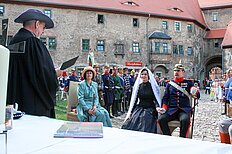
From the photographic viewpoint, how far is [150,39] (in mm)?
31656

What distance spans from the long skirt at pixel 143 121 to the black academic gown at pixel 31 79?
2393mm

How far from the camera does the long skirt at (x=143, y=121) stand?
5184mm

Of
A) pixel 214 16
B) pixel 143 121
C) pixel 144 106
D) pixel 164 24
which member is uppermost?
pixel 214 16

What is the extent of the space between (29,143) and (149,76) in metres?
4.54

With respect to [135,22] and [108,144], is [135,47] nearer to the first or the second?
[135,22]

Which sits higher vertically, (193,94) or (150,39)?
(150,39)

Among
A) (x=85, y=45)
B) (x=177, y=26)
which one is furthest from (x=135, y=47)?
(x=177, y=26)

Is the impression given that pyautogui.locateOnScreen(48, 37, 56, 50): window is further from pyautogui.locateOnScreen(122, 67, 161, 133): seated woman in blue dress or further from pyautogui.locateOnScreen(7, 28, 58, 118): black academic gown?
pyautogui.locateOnScreen(7, 28, 58, 118): black academic gown

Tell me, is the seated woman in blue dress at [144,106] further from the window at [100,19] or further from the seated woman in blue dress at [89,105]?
the window at [100,19]

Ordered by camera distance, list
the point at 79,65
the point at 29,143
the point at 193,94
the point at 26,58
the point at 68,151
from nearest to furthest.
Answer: the point at 68,151, the point at 29,143, the point at 26,58, the point at 193,94, the point at 79,65

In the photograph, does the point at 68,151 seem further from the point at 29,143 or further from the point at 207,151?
the point at 207,151

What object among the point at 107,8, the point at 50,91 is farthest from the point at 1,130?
the point at 107,8

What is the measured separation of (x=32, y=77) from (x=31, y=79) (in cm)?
3

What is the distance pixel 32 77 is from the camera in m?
3.12
